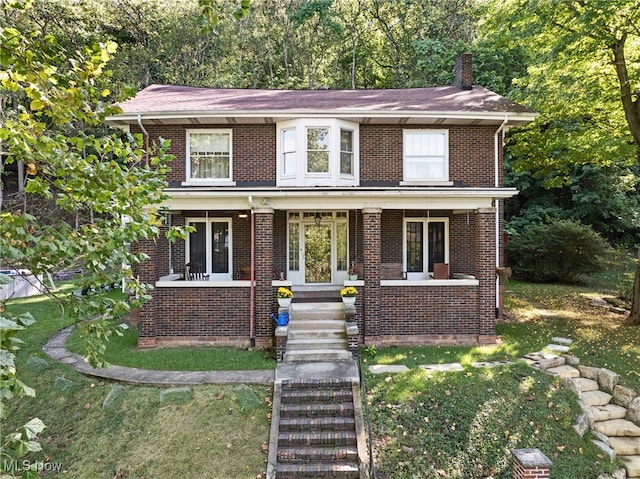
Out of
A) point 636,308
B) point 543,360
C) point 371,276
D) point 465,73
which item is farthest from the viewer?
point 465,73

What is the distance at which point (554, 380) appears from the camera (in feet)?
26.4

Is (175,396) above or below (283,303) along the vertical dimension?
below

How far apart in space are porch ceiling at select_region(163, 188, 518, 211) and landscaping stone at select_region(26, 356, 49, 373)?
4.69m

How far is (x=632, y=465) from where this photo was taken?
6.77 m

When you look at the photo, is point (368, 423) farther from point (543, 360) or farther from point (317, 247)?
point (317, 247)

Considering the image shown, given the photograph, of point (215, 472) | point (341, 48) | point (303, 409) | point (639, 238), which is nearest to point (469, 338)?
point (303, 409)

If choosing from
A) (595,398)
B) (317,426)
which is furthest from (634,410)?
(317,426)

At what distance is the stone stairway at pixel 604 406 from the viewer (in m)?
7.09

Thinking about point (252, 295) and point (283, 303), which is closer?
point (283, 303)

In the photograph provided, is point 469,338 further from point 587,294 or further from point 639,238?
point 639,238

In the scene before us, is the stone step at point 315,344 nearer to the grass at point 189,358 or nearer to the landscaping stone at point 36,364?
the grass at point 189,358

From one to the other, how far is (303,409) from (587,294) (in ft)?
50.7

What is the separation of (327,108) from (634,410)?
10.4 m

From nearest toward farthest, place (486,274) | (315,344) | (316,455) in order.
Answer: (316,455), (315,344), (486,274)
